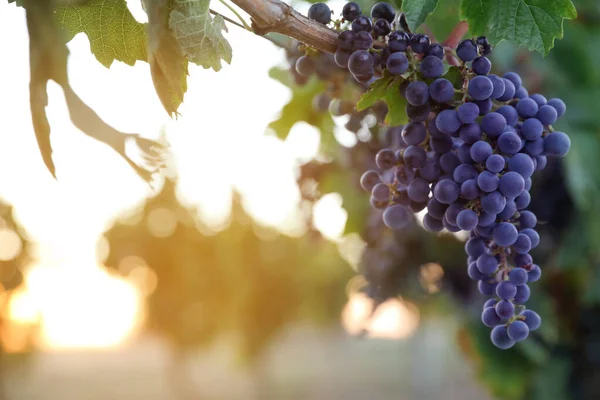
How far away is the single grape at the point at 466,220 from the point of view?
2.98 feet

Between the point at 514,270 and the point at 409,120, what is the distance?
0.94 feet

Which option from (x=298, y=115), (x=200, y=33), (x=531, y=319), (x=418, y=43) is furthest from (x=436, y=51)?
(x=298, y=115)

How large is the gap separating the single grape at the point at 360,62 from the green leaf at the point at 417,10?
3.2 inches

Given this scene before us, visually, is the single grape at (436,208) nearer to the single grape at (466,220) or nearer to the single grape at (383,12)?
the single grape at (466,220)

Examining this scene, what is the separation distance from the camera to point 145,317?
18500 mm

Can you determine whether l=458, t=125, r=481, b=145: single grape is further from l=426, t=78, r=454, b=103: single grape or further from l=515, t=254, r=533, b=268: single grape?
l=515, t=254, r=533, b=268: single grape

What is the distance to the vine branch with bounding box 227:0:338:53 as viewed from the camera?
792 mm

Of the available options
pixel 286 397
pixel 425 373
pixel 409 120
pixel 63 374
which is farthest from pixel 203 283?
pixel 63 374

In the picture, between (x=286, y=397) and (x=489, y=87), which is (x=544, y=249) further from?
(x=286, y=397)

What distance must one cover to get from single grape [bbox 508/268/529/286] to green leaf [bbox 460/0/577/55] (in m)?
0.35

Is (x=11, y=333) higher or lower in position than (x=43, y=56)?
lower

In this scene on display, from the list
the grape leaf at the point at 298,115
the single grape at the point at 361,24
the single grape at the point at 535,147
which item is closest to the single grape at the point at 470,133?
the single grape at the point at 535,147

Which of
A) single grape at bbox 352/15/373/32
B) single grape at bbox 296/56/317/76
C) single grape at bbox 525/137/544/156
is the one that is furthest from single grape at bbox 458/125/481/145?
single grape at bbox 296/56/317/76

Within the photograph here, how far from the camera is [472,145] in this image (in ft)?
3.05
